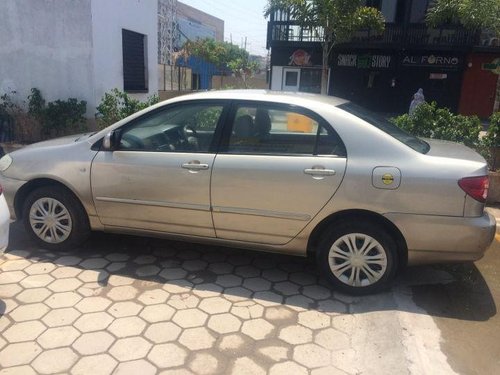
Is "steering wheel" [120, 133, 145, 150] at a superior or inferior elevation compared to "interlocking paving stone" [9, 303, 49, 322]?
superior

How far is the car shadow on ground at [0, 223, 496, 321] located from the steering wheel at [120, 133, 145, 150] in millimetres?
1046

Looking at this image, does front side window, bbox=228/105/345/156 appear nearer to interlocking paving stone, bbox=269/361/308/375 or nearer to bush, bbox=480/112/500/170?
interlocking paving stone, bbox=269/361/308/375

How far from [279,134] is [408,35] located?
19203 millimetres

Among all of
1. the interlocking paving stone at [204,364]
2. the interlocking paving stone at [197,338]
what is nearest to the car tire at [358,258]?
the interlocking paving stone at [197,338]

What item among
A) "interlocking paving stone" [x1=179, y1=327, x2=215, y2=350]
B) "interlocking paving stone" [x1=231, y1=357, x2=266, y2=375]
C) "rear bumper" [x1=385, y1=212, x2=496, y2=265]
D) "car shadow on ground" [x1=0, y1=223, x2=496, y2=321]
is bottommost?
"interlocking paving stone" [x1=231, y1=357, x2=266, y2=375]

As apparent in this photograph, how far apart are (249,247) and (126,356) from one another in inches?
53.5

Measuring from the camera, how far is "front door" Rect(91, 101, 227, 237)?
3713mm

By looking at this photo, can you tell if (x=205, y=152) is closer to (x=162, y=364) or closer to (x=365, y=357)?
(x=162, y=364)

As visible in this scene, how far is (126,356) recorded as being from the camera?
2.79 metres

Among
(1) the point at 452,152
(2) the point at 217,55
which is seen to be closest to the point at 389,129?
(1) the point at 452,152

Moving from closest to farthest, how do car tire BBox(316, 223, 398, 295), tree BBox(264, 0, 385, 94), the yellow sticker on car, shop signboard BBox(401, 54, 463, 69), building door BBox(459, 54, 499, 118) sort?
the yellow sticker on car → car tire BBox(316, 223, 398, 295) → tree BBox(264, 0, 385, 94) → building door BBox(459, 54, 499, 118) → shop signboard BBox(401, 54, 463, 69)

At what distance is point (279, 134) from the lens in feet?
12.1

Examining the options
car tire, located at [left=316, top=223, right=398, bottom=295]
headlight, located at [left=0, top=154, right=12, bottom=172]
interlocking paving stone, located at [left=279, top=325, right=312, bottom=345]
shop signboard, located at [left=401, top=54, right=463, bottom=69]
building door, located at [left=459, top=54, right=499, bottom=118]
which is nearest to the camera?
interlocking paving stone, located at [left=279, top=325, right=312, bottom=345]

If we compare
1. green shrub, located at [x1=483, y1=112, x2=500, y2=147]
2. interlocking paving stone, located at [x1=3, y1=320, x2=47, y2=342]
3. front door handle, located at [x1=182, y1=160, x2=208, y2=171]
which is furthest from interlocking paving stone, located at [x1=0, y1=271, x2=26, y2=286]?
green shrub, located at [x1=483, y1=112, x2=500, y2=147]
